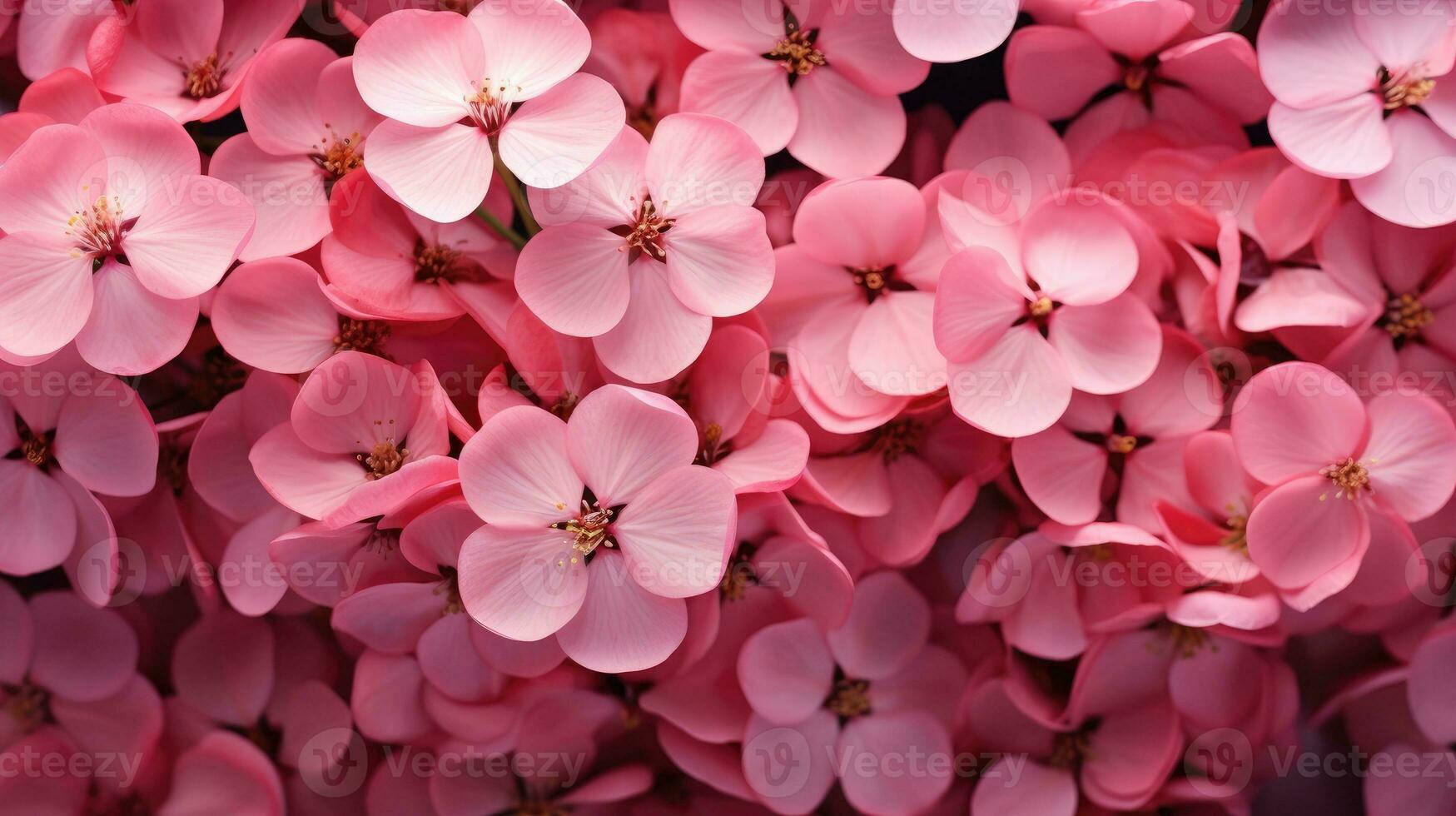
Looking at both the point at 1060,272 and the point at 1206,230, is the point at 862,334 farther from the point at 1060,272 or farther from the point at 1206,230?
the point at 1206,230

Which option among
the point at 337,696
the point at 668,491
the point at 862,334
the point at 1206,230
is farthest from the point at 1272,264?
the point at 337,696

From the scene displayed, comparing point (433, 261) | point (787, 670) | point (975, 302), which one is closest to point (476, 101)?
point (433, 261)

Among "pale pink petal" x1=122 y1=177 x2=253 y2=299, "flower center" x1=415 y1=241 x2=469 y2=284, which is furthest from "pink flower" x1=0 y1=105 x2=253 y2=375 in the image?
"flower center" x1=415 y1=241 x2=469 y2=284

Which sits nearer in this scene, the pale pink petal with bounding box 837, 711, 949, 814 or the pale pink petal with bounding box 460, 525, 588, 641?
the pale pink petal with bounding box 460, 525, 588, 641

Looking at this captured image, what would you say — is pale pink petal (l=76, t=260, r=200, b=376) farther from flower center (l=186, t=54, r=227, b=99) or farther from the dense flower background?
flower center (l=186, t=54, r=227, b=99)

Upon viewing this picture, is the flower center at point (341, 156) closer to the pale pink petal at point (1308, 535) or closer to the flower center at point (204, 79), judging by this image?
the flower center at point (204, 79)

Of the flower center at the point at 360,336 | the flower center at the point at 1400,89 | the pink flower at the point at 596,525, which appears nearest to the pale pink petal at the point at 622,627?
the pink flower at the point at 596,525
